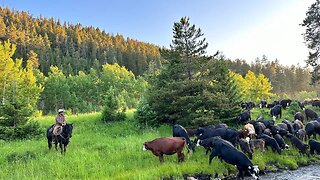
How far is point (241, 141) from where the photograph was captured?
56.2 feet

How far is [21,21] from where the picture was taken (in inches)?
6088

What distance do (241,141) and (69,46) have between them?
137796 millimetres

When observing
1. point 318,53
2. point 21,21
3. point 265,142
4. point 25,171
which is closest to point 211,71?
point 265,142

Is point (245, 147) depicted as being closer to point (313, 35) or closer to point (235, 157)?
point (235, 157)

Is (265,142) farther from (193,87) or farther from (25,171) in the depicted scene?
(25,171)

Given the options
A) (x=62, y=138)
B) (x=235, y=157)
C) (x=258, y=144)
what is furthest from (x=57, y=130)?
(x=258, y=144)

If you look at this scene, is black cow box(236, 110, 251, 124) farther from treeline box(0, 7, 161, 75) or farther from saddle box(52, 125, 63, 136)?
treeline box(0, 7, 161, 75)

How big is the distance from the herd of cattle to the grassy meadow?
0.49 m

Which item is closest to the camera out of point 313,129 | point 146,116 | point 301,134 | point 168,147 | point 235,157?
point 235,157

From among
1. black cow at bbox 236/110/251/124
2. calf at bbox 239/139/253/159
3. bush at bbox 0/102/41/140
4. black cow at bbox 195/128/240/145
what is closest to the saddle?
bush at bbox 0/102/41/140

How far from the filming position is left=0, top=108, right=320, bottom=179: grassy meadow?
1398 cm

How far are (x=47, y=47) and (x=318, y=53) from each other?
362ft

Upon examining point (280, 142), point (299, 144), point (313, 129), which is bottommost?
point (299, 144)

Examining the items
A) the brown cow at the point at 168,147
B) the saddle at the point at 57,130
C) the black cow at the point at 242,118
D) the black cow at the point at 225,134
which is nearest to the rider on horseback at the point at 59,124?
the saddle at the point at 57,130
